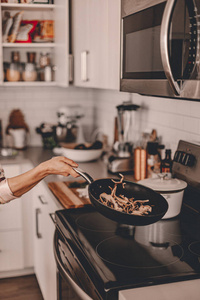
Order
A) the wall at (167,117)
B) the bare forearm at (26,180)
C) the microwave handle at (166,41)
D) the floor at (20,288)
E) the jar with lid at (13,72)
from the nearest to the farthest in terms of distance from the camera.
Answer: the microwave handle at (166,41) → the bare forearm at (26,180) → the wall at (167,117) → the floor at (20,288) → the jar with lid at (13,72)

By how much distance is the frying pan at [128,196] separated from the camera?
129 centimetres

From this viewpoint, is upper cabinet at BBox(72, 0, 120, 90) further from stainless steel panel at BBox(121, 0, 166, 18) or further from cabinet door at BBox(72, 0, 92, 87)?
stainless steel panel at BBox(121, 0, 166, 18)

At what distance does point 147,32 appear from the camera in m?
1.45

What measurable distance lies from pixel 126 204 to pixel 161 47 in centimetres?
57

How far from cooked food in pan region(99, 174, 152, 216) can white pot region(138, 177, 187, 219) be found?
0.13 metres

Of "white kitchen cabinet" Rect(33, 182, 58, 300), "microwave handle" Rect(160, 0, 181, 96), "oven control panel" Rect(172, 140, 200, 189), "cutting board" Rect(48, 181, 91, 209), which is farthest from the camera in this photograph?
"white kitchen cabinet" Rect(33, 182, 58, 300)

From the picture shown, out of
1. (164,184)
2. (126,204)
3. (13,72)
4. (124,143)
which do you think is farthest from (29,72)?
(126,204)

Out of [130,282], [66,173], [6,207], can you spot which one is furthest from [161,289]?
[6,207]

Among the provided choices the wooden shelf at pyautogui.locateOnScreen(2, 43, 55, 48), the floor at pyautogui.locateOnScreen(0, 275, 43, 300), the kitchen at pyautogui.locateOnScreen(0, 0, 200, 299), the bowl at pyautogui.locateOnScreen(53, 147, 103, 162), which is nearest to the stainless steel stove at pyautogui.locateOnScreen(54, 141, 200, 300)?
the kitchen at pyautogui.locateOnScreen(0, 0, 200, 299)

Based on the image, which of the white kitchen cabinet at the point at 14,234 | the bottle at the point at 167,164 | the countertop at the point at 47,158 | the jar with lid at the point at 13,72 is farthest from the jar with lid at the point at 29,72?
the bottle at the point at 167,164

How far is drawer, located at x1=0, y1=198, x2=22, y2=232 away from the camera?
9.95 ft

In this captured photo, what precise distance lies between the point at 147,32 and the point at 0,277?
7.81 ft

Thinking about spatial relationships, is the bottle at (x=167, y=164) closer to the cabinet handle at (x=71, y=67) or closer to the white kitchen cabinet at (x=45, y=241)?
the white kitchen cabinet at (x=45, y=241)

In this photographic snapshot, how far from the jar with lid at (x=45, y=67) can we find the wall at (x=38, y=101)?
24cm
